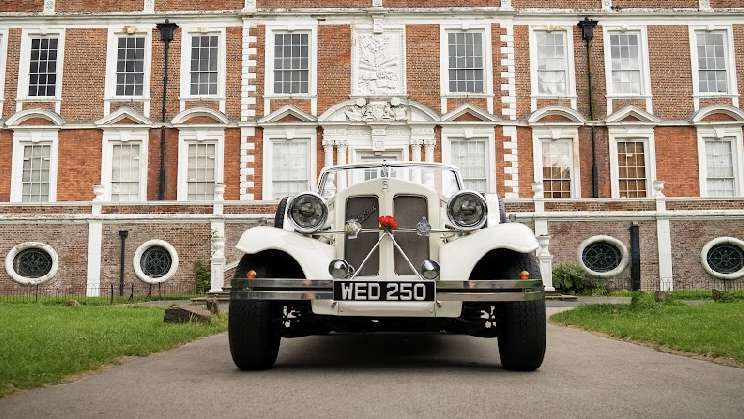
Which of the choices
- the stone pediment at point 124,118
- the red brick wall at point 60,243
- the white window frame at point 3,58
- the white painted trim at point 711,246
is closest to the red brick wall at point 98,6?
the white window frame at point 3,58

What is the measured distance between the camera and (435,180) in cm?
784

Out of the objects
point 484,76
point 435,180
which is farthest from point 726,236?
point 435,180

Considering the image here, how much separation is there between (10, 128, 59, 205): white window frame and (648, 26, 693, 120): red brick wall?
67.6ft

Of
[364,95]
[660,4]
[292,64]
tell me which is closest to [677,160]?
[660,4]

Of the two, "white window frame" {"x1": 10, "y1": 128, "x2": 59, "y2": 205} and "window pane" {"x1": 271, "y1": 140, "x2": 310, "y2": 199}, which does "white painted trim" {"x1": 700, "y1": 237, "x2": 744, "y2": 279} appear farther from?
"white window frame" {"x1": 10, "y1": 128, "x2": 59, "y2": 205}

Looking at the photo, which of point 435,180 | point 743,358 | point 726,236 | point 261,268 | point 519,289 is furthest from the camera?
point 726,236

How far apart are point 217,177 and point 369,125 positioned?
5.43 m

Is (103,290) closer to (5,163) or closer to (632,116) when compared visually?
(5,163)

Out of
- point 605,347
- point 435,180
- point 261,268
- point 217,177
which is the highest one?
point 217,177

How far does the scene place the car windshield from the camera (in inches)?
308

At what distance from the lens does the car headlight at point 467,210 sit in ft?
20.5

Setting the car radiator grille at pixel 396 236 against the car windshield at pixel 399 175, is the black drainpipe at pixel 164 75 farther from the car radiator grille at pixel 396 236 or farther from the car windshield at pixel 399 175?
the car radiator grille at pixel 396 236

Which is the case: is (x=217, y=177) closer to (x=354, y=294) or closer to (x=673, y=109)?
(x=673, y=109)

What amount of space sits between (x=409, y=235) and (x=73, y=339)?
429 cm
